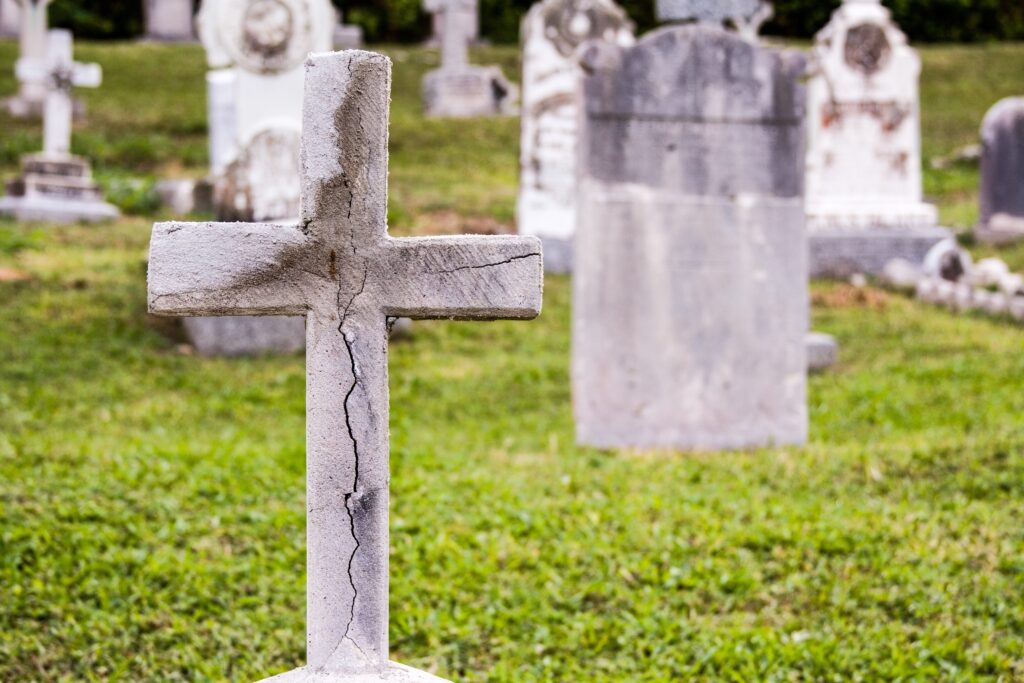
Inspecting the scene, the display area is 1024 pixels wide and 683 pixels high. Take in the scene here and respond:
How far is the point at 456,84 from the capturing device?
2033cm

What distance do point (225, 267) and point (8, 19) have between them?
28.8 metres

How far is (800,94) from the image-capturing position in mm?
6113

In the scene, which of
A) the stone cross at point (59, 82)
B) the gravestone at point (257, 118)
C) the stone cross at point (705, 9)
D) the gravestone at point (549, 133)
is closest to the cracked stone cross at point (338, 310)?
the gravestone at point (257, 118)

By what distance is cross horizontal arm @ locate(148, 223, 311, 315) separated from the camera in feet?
7.90

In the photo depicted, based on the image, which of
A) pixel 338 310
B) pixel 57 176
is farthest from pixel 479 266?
pixel 57 176

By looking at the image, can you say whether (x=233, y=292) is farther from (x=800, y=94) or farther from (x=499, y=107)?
(x=499, y=107)

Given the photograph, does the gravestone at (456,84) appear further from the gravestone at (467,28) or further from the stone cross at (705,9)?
the stone cross at (705,9)

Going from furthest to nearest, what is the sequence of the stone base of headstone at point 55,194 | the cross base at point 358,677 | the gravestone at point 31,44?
the gravestone at point 31,44, the stone base of headstone at point 55,194, the cross base at point 358,677

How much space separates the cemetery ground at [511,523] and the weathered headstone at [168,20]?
21.6 meters

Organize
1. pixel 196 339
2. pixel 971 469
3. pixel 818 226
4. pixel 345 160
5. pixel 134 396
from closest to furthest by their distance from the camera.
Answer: pixel 345 160 → pixel 971 469 → pixel 134 396 → pixel 196 339 → pixel 818 226

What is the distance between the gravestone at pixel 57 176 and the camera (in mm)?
12609

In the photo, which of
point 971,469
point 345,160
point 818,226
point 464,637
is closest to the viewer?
point 345,160

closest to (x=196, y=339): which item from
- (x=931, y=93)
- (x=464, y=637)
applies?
(x=464, y=637)

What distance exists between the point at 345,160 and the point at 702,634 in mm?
2183
